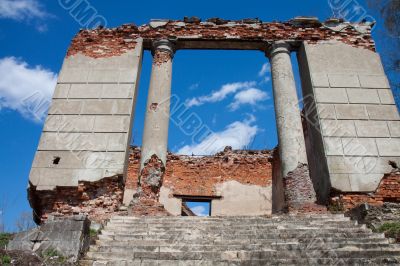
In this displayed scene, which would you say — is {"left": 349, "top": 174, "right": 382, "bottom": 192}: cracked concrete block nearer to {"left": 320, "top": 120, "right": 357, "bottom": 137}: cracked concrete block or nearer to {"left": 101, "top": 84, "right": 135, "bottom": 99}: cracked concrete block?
{"left": 320, "top": 120, "right": 357, "bottom": 137}: cracked concrete block

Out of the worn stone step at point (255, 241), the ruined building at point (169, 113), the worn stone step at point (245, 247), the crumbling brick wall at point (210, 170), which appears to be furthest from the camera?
the crumbling brick wall at point (210, 170)

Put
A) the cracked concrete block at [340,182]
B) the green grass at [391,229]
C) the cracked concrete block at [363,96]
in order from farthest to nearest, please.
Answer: the cracked concrete block at [363,96], the cracked concrete block at [340,182], the green grass at [391,229]

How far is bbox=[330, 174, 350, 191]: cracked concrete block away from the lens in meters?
8.46

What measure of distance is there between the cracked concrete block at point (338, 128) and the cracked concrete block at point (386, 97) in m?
1.27

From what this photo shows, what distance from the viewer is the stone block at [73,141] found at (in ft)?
30.0

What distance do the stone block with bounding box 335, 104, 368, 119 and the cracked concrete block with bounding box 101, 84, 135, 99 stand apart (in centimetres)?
584

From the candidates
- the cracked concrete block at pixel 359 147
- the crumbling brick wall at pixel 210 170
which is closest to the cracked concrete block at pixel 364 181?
the cracked concrete block at pixel 359 147

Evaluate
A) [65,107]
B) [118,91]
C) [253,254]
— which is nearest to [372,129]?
[253,254]

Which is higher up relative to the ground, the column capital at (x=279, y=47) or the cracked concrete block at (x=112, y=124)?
the column capital at (x=279, y=47)

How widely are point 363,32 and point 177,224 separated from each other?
8.94m

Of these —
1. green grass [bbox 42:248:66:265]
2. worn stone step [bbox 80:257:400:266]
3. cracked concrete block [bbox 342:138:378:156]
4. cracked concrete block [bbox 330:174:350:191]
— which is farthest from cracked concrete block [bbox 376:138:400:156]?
green grass [bbox 42:248:66:265]

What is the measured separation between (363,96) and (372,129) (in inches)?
43.4

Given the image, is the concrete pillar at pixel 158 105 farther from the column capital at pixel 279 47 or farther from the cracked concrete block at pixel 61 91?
the column capital at pixel 279 47

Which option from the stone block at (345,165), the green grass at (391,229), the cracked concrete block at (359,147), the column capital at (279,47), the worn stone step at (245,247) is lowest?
the worn stone step at (245,247)
